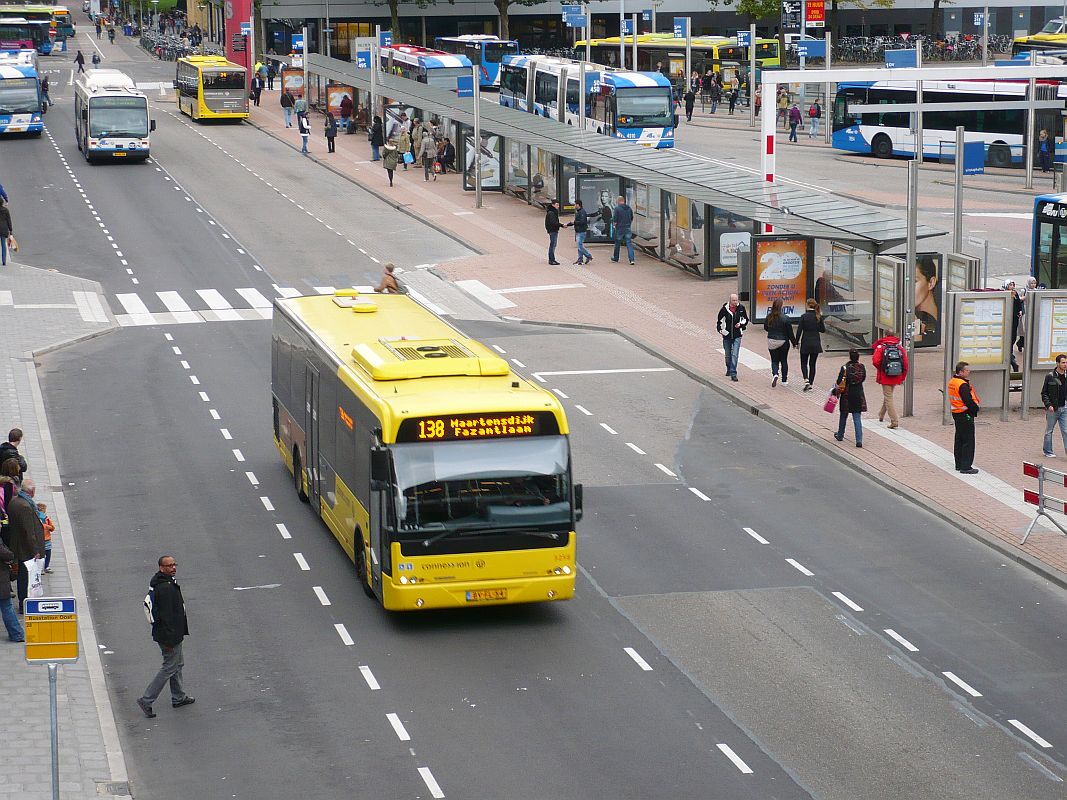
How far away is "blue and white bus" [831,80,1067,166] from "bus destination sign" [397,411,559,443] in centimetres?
→ 3890

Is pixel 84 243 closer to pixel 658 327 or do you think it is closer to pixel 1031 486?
pixel 658 327

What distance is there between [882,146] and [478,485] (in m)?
46.5

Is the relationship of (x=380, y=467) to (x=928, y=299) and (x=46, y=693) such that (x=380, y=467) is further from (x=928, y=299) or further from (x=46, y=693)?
(x=928, y=299)

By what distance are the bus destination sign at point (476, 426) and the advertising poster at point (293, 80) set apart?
55898mm

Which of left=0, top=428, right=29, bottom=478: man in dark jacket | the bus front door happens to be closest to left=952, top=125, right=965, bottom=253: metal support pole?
the bus front door

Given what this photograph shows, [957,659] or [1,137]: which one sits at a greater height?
[1,137]

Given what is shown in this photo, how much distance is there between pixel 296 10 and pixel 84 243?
6609cm

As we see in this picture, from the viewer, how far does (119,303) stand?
Answer: 35031 mm

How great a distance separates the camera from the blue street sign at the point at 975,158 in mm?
54281

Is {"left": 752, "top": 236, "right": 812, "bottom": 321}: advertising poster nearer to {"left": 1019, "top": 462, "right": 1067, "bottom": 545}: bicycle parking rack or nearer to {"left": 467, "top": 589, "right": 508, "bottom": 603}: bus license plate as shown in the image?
{"left": 1019, "top": 462, "right": 1067, "bottom": 545}: bicycle parking rack

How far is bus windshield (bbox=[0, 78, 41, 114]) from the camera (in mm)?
58125

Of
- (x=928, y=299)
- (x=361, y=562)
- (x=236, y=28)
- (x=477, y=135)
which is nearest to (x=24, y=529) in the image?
(x=361, y=562)

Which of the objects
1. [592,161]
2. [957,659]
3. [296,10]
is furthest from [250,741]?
[296,10]

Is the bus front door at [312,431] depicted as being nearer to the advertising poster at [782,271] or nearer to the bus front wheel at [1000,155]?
the advertising poster at [782,271]
